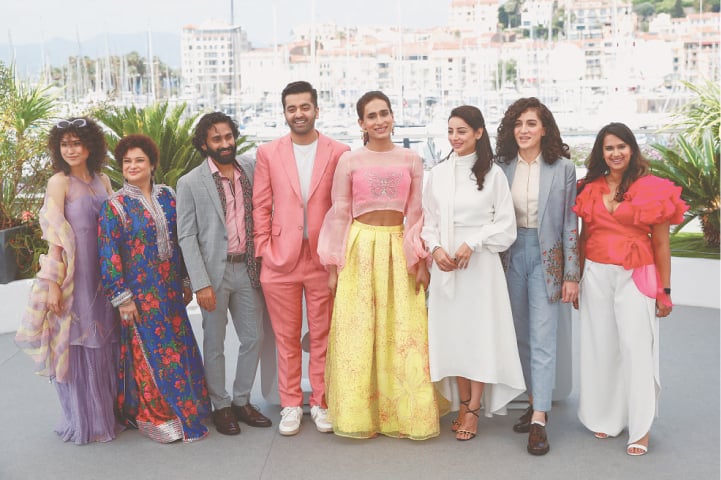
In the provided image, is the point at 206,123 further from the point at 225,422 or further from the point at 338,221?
the point at 225,422

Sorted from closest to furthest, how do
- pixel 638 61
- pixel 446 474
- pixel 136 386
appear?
pixel 446 474 → pixel 136 386 → pixel 638 61

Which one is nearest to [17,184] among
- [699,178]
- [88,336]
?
[88,336]

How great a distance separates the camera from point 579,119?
1236 inches

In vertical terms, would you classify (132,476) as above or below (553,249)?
below

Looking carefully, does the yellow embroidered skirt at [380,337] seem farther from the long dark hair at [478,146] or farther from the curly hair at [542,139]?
the curly hair at [542,139]

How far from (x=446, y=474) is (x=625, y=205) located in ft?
4.18

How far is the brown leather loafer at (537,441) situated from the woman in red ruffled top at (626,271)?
0.97ft

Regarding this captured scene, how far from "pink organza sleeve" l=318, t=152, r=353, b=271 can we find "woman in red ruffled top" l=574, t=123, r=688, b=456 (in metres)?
0.96

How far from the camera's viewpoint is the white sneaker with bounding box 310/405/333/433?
3.51 meters

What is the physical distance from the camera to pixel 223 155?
3.41 metres

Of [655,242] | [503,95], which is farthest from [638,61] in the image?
[655,242]

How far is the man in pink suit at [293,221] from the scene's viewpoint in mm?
3436

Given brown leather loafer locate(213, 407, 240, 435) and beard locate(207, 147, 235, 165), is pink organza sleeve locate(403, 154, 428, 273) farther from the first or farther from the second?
brown leather loafer locate(213, 407, 240, 435)

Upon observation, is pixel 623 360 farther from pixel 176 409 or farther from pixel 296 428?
pixel 176 409
